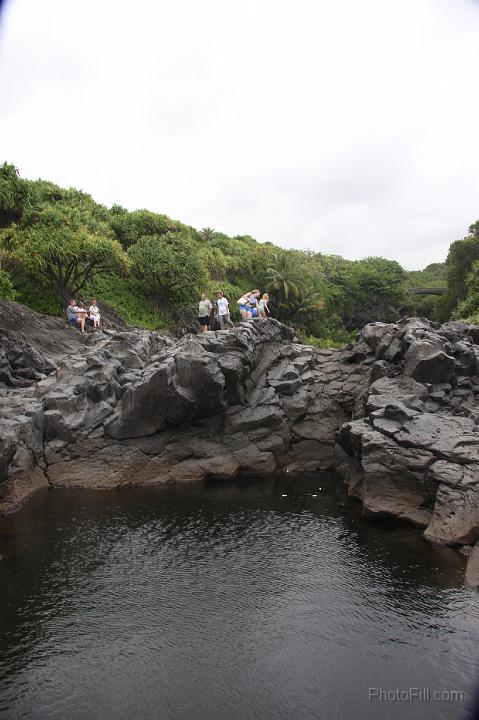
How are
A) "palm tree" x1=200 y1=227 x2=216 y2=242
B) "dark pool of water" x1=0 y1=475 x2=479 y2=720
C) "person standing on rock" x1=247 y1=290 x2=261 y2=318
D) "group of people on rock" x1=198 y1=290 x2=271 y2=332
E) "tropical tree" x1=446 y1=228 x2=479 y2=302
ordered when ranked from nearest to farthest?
1. "dark pool of water" x1=0 y1=475 x2=479 y2=720
2. "group of people on rock" x1=198 y1=290 x2=271 y2=332
3. "person standing on rock" x1=247 y1=290 x2=261 y2=318
4. "tropical tree" x1=446 y1=228 x2=479 y2=302
5. "palm tree" x1=200 y1=227 x2=216 y2=242

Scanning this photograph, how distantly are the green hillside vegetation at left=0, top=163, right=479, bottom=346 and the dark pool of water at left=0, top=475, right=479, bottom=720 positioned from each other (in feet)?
79.9

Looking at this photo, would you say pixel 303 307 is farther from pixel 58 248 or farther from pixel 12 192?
pixel 12 192

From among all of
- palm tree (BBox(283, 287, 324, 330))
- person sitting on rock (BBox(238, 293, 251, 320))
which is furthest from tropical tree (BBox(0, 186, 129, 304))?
palm tree (BBox(283, 287, 324, 330))

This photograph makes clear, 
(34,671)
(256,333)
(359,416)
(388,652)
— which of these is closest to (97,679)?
(34,671)

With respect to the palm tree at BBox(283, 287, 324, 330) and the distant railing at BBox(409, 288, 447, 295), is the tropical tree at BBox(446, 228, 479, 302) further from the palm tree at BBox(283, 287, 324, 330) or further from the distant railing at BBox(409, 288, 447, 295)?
the distant railing at BBox(409, 288, 447, 295)

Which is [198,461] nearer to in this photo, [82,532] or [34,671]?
[82,532]

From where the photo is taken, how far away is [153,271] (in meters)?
48.2

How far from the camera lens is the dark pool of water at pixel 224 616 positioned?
33.7ft

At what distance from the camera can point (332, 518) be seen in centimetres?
1991

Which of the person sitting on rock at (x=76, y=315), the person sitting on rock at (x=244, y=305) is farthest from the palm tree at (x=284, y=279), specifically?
the person sitting on rock at (x=244, y=305)

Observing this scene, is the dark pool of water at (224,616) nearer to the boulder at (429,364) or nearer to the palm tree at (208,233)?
the boulder at (429,364)

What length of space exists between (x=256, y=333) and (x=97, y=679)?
2116cm

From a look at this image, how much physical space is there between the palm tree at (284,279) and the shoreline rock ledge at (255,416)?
30.6 meters

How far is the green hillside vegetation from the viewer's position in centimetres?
4091
